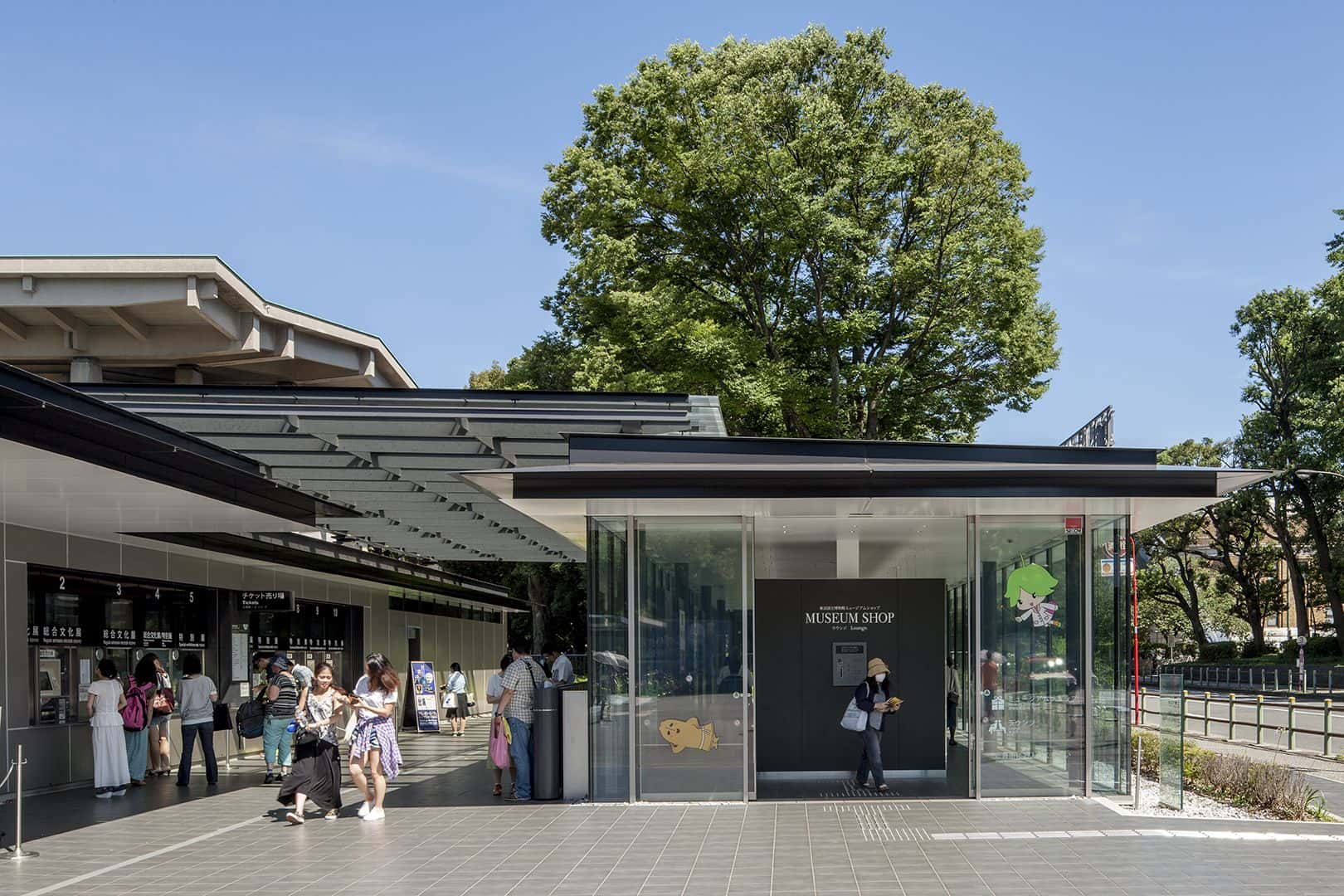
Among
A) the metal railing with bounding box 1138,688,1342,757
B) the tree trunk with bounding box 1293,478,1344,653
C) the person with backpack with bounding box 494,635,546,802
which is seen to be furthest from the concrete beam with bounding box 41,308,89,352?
the tree trunk with bounding box 1293,478,1344,653

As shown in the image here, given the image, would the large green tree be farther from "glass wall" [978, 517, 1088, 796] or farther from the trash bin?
"glass wall" [978, 517, 1088, 796]

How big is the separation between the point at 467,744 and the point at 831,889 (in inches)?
649

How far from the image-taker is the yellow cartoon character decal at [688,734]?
1422 cm

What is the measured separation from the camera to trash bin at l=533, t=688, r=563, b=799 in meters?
15.0

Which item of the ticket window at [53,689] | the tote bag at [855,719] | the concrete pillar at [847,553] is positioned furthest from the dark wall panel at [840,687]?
the ticket window at [53,689]

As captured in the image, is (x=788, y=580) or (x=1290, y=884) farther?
(x=788, y=580)

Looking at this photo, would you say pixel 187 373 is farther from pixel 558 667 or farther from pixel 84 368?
pixel 558 667

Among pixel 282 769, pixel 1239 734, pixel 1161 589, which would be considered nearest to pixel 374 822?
pixel 282 769

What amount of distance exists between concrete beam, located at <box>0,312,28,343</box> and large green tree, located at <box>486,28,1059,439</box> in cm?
1188

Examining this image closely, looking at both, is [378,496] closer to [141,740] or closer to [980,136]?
[141,740]

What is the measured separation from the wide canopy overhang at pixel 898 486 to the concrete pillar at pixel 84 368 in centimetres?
1863

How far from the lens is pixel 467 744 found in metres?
25.1

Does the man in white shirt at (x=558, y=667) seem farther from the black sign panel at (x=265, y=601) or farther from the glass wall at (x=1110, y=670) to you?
the black sign panel at (x=265, y=601)

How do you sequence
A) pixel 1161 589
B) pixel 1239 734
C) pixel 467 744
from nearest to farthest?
pixel 467 744, pixel 1239 734, pixel 1161 589
